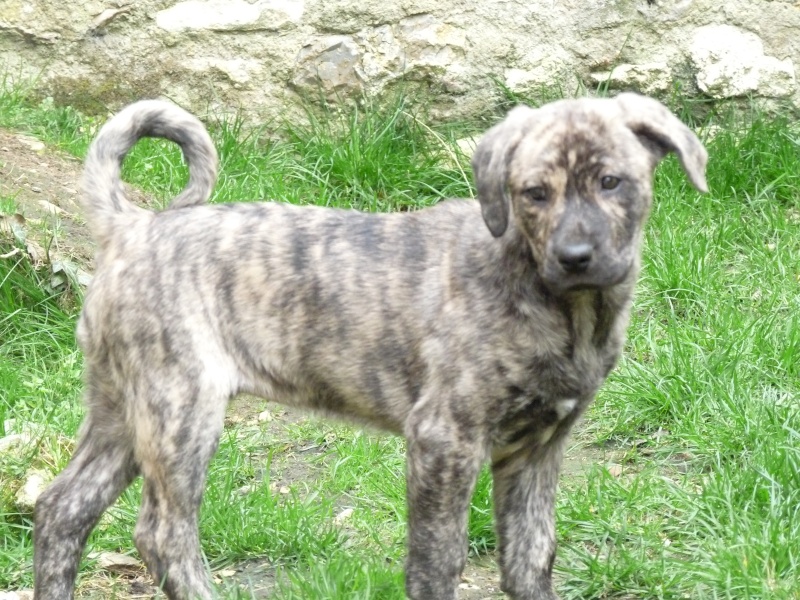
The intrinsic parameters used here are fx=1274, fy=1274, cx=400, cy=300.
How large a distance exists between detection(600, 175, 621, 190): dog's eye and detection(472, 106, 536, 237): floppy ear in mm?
299

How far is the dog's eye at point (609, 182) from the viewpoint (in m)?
3.67

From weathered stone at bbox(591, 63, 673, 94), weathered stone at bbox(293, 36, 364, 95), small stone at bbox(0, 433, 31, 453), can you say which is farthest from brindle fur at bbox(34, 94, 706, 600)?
weathered stone at bbox(591, 63, 673, 94)

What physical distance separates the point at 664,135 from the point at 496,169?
20.0 inches

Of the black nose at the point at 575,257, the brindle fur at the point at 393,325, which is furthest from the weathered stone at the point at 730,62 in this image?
the black nose at the point at 575,257

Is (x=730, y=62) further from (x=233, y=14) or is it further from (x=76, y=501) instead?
(x=76, y=501)

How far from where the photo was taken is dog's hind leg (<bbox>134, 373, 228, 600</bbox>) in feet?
13.0

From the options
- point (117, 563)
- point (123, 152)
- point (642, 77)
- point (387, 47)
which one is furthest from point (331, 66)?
point (117, 563)

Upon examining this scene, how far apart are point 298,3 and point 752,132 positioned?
8.47 ft

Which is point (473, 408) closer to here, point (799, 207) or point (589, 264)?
point (589, 264)

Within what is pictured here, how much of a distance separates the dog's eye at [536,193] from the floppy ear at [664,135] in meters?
0.36

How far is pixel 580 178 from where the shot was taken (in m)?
3.65

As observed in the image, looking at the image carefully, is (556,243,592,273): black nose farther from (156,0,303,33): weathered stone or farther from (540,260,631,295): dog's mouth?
(156,0,303,33): weathered stone

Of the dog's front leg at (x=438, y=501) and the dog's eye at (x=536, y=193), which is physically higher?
the dog's eye at (x=536, y=193)

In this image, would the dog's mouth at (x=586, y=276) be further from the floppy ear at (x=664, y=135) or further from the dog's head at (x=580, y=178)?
the floppy ear at (x=664, y=135)
